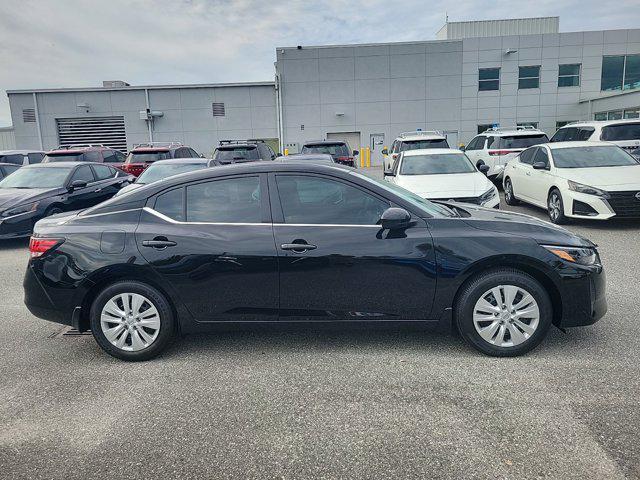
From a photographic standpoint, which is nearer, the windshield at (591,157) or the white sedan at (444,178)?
the white sedan at (444,178)

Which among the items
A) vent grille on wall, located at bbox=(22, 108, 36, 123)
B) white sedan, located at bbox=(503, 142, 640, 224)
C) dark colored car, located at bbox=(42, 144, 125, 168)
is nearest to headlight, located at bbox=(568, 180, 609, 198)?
white sedan, located at bbox=(503, 142, 640, 224)

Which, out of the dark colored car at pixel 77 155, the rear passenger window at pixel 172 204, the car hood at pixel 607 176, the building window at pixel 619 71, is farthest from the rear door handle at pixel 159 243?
the building window at pixel 619 71

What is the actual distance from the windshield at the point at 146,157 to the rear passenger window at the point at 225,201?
39.3 ft

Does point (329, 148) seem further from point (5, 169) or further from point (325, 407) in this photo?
point (325, 407)

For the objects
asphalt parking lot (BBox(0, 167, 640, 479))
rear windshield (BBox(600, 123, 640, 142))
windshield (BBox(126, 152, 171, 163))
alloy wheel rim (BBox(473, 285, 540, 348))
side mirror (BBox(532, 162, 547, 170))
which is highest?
rear windshield (BBox(600, 123, 640, 142))

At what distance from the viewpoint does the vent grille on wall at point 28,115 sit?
29827mm

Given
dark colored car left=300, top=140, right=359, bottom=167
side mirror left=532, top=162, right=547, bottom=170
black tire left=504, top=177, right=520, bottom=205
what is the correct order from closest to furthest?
side mirror left=532, top=162, right=547, bottom=170, black tire left=504, top=177, right=520, bottom=205, dark colored car left=300, top=140, right=359, bottom=167

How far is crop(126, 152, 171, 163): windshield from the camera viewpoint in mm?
15320

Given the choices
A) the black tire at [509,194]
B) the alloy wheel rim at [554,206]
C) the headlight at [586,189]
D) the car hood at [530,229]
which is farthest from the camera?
the black tire at [509,194]

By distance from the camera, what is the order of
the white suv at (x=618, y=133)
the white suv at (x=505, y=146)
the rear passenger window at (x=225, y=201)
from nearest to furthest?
the rear passenger window at (x=225, y=201), the white suv at (x=618, y=133), the white suv at (x=505, y=146)

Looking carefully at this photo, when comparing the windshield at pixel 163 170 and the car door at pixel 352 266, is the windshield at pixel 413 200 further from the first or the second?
the windshield at pixel 163 170

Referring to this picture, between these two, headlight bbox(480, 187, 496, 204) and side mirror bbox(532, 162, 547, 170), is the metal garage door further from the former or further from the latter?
headlight bbox(480, 187, 496, 204)

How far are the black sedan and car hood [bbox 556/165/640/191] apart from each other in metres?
5.54

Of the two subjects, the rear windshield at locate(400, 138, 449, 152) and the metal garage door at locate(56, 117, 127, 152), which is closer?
the rear windshield at locate(400, 138, 449, 152)
